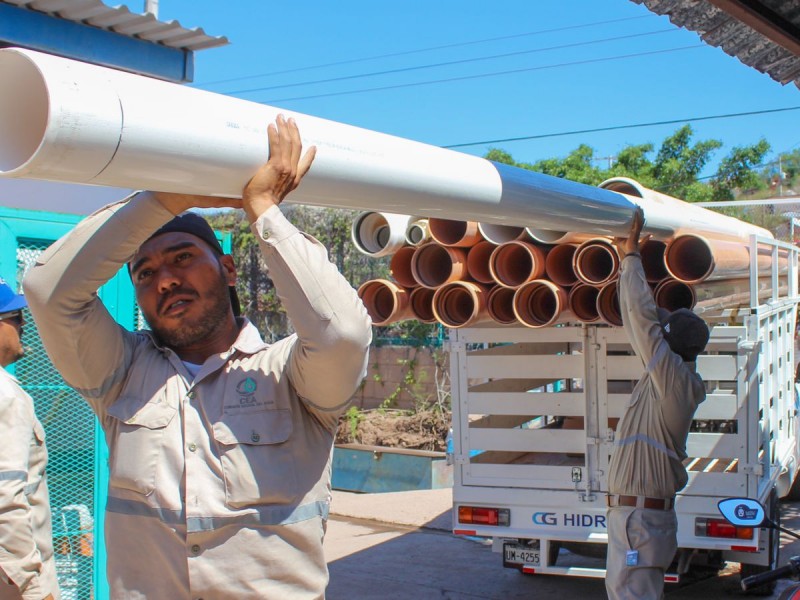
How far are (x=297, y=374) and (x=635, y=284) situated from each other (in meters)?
2.83

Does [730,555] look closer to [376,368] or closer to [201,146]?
[201,146]

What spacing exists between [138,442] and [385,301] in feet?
11.5

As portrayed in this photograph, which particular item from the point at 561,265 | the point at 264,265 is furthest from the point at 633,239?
the point at 264,265

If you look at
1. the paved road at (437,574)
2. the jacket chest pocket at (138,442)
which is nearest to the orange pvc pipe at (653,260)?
the paved road at (437,574)

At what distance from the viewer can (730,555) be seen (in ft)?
20.7

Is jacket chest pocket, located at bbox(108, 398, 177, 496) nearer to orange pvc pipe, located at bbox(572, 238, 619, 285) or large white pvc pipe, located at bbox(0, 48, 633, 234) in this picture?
large white pvc pipe, located at bbox(0, 48, 633, 234)

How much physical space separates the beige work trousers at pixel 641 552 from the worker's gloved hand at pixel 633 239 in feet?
4.98

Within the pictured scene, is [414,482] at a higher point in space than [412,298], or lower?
lower

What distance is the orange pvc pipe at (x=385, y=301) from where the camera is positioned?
5727 millimetres

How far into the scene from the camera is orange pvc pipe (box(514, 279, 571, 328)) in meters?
5.31

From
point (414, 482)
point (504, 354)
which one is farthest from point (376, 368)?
point (504, 354)

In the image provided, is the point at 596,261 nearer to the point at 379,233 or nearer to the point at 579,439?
the point at 379,233

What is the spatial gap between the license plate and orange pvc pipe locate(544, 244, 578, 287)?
6.64 ft

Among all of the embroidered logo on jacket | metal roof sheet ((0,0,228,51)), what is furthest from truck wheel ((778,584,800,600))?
metal roof sheet ((0,0,228,51))
